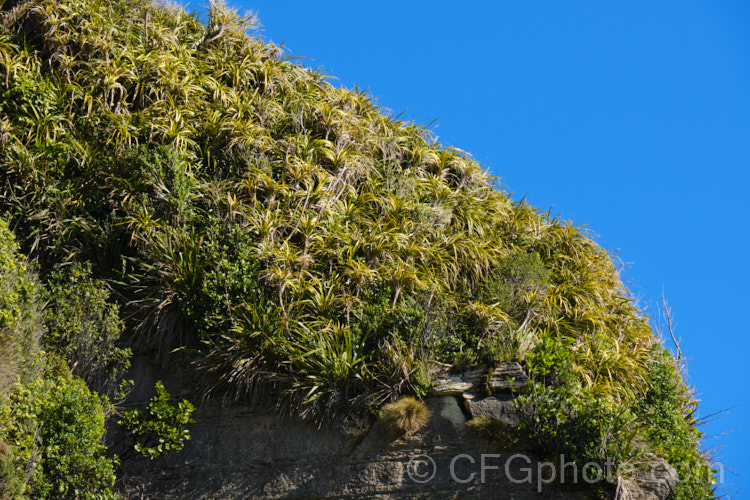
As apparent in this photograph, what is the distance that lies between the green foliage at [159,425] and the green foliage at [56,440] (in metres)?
0.50

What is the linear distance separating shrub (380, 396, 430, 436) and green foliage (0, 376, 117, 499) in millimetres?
3146

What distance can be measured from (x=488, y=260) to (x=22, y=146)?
6772 millimetres

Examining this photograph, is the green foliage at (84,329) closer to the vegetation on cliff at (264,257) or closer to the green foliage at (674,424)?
the vegetation on cliff at (264,257)

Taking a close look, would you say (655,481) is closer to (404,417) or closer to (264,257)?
(404,417)

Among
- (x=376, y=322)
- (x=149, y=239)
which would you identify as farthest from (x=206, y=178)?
(x=376, y=322)

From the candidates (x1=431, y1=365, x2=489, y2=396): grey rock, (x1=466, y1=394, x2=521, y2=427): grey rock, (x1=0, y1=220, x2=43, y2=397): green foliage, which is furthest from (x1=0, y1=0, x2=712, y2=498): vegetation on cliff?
(x1=466, y1=394, x2=521, y2=427): grey rock

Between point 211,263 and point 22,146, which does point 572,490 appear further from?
point 22,146

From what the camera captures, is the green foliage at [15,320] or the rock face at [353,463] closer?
the green foliage at [15,320]

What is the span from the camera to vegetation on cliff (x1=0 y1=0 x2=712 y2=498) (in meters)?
8.41

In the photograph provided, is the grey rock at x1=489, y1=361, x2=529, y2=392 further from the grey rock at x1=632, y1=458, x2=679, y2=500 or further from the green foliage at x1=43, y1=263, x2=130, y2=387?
the green foliage at x1=43, y1=263, x2=130, y2=387

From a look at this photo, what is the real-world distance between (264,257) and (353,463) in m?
2.89

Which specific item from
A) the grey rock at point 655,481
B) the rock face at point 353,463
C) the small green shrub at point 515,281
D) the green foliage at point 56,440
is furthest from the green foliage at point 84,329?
the grey rock at point 655,481

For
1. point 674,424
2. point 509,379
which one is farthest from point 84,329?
point 674,424

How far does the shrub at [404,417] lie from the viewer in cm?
820
